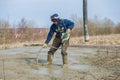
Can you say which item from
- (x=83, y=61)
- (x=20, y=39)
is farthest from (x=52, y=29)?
(x=20, y=39)

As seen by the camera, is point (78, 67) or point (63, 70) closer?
point (63, 70)

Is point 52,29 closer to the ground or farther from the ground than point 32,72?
farther from the ground

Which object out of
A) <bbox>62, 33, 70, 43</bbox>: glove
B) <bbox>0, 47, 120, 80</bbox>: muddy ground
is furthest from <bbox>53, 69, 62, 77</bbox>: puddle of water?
<bbox>62, 33, 70, 43</bbox>: glove

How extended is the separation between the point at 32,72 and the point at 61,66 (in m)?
1.60

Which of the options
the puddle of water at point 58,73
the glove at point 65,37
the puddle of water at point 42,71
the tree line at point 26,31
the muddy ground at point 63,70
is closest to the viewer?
the muddy ground at point 63,70

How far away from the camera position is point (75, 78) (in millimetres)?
9398

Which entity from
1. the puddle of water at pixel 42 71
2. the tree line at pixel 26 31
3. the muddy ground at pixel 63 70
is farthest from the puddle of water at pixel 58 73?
the tree line at pixel 26 31

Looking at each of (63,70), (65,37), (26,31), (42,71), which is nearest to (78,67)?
(63,70)

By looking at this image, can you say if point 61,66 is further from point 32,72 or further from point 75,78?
point 75,78

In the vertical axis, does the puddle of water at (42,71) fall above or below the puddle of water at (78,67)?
above

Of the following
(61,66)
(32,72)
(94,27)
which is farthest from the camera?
(94,27)

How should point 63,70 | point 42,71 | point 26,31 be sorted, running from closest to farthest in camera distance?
point 42,71 → point 63,70 → point 26,31

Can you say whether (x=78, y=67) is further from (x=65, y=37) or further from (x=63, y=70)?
(x=65, y=37)

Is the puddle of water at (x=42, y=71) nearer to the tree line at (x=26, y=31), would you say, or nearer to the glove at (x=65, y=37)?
the glove at (x=65, y=37)
